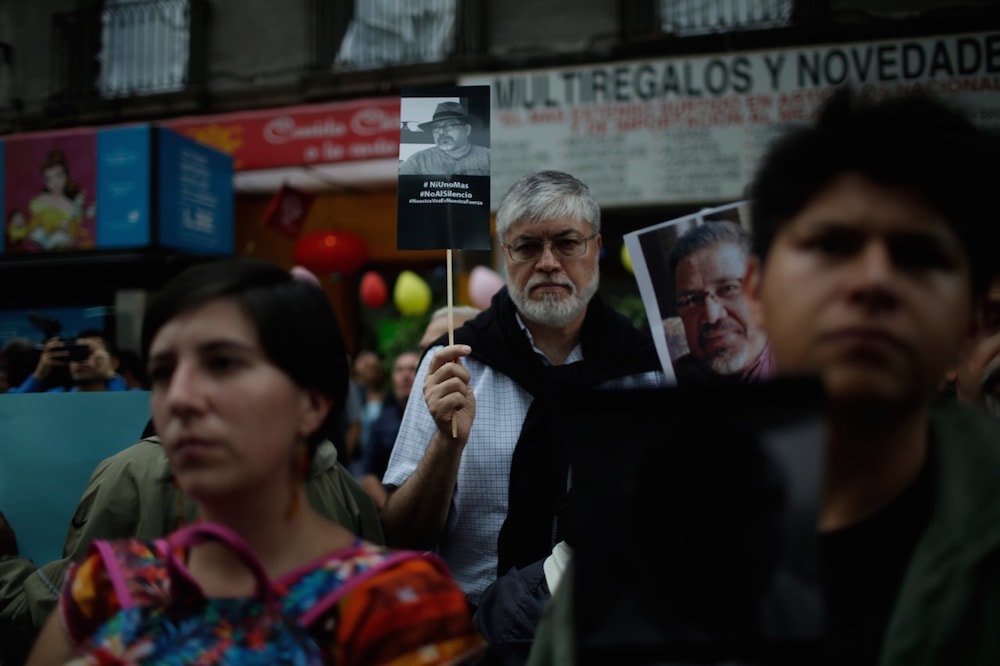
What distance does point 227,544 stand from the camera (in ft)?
3.73

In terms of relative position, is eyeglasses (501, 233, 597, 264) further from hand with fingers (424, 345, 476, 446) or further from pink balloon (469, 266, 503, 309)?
pink balloon (469, 266, 503, 309)

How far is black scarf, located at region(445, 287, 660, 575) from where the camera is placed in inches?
89.4

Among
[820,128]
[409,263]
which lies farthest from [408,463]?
[409,263]

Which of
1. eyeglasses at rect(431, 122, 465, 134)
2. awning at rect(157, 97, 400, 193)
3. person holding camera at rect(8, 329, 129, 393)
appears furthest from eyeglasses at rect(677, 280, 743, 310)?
awning at rect(157, 97, 400, 193)

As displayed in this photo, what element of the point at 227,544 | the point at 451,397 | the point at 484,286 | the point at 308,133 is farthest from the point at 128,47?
the point at 227,544

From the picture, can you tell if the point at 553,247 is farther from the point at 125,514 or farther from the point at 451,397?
the point at 125,514

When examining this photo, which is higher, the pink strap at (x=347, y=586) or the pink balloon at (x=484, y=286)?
the pink balloon at (x=484, y=286)

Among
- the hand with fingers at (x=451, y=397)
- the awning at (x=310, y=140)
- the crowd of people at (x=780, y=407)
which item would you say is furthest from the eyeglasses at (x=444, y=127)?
the awning at (x=310, y=140)

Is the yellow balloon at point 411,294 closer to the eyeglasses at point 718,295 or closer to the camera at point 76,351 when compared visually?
the camera at point 76,351

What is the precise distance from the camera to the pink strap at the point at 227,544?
3.73ft

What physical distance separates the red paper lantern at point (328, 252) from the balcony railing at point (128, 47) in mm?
3265

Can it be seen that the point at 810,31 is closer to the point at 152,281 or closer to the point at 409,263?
the point at 409,263

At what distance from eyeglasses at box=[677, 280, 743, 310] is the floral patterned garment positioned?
146 cm

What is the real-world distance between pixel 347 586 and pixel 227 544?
18cm
